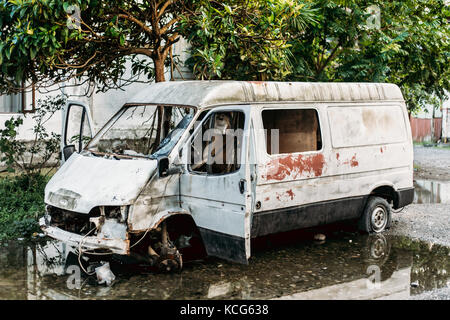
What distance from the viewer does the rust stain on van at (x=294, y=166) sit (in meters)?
6.76

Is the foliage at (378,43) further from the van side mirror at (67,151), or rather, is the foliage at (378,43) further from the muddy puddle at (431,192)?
the van side mirror at (67,151)

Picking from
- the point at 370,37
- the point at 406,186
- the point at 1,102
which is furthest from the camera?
the point at 1,102

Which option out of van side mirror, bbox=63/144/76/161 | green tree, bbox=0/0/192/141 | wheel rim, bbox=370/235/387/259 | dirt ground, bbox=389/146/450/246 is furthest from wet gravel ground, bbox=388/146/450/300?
van side mirror, bbox=63/144/76/161

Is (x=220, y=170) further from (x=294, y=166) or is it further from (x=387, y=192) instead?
(x=387, y=192)

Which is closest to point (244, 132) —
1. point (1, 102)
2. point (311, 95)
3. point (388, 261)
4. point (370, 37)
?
point (311, 95)

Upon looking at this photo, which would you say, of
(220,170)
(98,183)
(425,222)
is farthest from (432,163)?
(98,183)

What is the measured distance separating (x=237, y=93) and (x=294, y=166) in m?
1.19

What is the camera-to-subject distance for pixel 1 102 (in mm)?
13742

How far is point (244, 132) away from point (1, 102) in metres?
9.66

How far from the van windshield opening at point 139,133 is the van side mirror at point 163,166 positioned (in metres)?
0.20

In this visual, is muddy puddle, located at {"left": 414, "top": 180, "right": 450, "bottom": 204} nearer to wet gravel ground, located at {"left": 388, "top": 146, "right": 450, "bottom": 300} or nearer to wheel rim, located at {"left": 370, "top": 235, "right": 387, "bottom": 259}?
wet gravel ground, located at {"left": 388, "top": 146, "right": 450, "bottom": 300}

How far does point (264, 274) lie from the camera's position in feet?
21.2

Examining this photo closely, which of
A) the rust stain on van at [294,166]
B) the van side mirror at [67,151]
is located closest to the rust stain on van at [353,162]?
the rust stain on van at [294,166]
